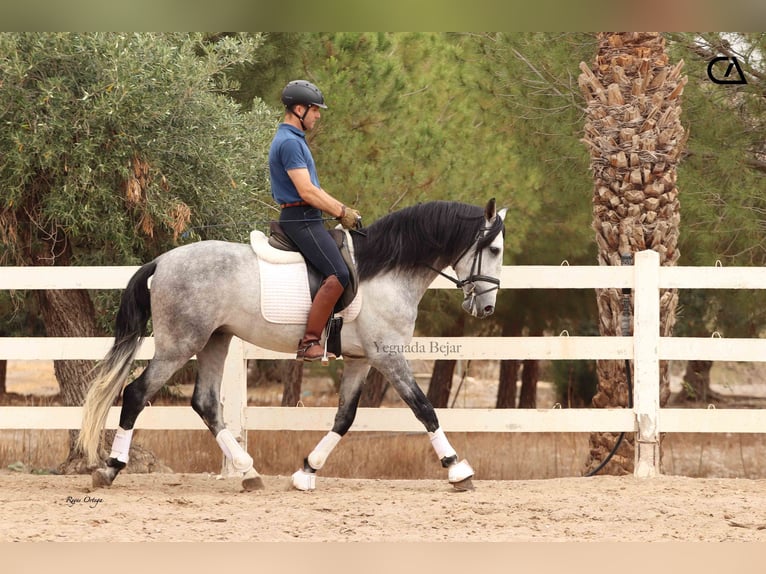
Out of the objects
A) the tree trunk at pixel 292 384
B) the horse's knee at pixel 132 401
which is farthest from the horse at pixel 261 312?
the tree trunk at pixel 292 384

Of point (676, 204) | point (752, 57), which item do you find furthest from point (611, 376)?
point (752, 57)

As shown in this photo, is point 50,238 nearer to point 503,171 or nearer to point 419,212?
point 419,212

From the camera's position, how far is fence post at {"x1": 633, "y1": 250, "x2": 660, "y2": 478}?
7168mm

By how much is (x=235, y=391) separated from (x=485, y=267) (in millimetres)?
2155

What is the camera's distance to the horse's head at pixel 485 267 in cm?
631

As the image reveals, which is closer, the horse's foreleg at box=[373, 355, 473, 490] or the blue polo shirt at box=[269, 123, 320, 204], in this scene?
the blue polo shirt at box=[269, 123, 320, 204]

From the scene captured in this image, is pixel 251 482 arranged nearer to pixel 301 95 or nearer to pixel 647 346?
pixel 301 95

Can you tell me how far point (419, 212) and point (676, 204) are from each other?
3292 mm

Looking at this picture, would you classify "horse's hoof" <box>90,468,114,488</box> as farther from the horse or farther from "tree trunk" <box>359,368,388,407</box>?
"tree trunk" <box>359,368,388,407</box>

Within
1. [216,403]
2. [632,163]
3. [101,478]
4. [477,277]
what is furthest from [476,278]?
[632,163]

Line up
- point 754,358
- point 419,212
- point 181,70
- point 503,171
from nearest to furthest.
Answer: point 419,212, point 754,358, point 181,70, point 503,171

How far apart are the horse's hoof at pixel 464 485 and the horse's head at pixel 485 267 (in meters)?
1.10

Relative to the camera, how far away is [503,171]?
506 inches

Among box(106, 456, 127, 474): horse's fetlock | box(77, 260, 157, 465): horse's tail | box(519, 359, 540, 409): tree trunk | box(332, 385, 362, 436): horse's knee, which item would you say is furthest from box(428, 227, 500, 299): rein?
box(519, 359, 540, 409): tree trunk
